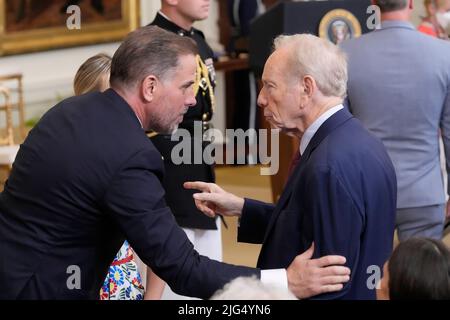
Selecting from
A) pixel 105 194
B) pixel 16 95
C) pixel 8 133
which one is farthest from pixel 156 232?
pixel 16 95

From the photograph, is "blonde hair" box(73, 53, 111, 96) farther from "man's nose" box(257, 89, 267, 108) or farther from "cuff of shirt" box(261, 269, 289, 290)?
"cuff of shirt" box(261, 269, 289, 290)

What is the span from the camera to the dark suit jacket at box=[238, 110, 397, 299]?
2.62 meters

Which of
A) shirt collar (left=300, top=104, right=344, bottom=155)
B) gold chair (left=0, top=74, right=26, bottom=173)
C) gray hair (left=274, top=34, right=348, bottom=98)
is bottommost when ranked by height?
gold chair (left=0, top=74, right=26, bottom=173)

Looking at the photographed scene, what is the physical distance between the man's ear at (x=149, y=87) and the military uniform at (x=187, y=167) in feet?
6.01

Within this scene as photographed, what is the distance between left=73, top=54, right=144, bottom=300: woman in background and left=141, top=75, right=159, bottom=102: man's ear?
2.82ft

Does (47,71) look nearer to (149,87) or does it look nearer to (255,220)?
(255,220)

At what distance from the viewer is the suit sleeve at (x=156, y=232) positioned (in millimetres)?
2611

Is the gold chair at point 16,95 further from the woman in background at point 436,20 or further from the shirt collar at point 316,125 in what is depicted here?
the shirt collar at point 316,125

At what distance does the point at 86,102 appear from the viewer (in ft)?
9.09

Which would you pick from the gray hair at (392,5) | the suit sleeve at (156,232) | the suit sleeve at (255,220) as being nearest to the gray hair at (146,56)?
the suit sleeve at (156,232)

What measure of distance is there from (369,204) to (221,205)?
577 mm

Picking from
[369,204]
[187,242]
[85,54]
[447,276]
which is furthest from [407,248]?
[85,54]

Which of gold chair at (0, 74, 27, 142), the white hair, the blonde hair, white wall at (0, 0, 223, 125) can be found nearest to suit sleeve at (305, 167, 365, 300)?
the white hair
